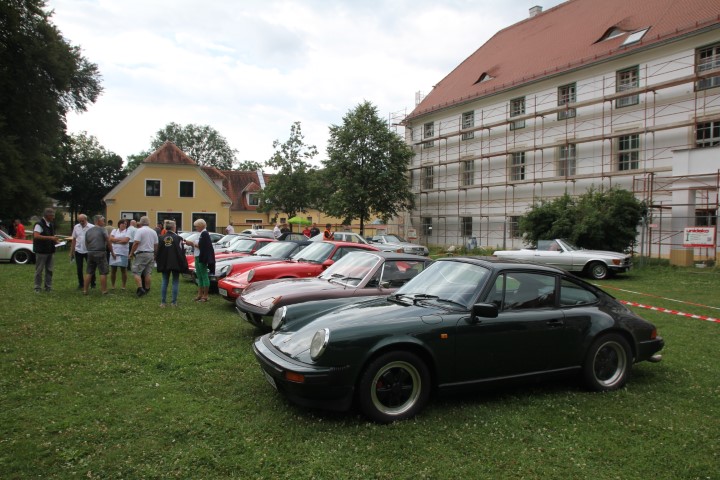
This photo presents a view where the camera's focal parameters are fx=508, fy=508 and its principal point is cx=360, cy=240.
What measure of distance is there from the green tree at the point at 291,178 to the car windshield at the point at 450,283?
121 feet

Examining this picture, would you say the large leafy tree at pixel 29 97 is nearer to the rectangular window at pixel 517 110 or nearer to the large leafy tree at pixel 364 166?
the large leafy tree at pixel 364 166

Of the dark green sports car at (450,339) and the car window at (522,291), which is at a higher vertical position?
the car window at (522,291)

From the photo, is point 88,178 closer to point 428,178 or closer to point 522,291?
point 428,178

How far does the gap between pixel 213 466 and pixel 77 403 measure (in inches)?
72.7

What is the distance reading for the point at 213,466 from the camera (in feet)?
11.4

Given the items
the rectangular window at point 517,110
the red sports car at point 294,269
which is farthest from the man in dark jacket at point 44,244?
the rectangular window at point 517,110

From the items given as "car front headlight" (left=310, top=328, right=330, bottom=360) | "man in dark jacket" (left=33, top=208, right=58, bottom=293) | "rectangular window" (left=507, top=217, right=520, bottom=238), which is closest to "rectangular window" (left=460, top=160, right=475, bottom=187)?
"rectangular window" (left=507, top=217, right=520, bottom=238)

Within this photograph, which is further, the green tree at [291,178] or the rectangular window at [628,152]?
the green tree at [291,178]

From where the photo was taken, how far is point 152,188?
44281 millimetres

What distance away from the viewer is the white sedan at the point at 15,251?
60.5 feet

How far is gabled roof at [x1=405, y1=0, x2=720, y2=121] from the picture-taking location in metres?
25.4

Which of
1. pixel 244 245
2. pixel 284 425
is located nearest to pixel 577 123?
pixel 244 245

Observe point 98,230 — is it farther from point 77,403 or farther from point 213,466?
point 213,466

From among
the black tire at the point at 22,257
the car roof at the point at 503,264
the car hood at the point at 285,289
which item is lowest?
the black tire at the point at 22,257
